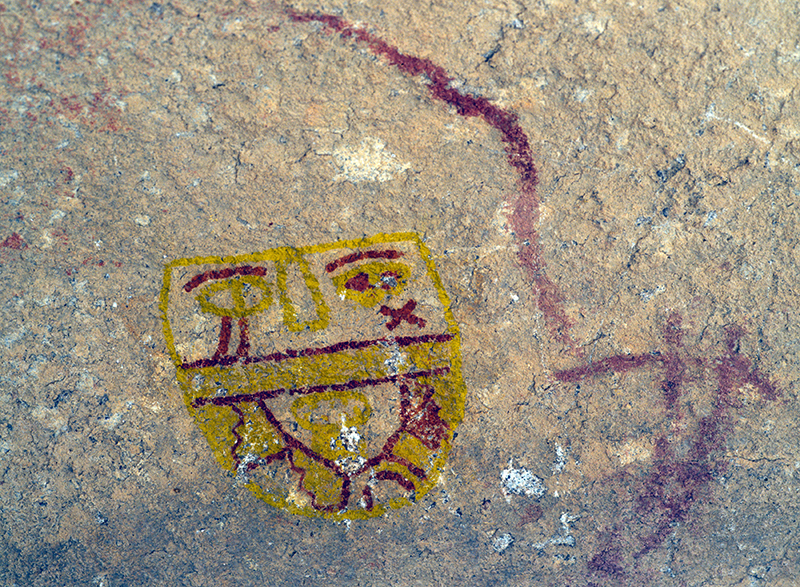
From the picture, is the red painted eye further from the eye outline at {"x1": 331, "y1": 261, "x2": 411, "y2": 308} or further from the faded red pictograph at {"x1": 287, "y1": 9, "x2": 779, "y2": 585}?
the faded red pictograph at {"x1": 287, "y1": 9, "x2": 779, "y2": 585}

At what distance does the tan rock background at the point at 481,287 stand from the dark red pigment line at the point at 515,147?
33 mm

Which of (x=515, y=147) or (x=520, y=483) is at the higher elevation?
(x=515, y=147)

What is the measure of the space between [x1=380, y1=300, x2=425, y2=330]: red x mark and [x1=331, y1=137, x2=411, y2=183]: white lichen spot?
0.41 meters

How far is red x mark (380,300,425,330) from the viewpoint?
5.57 feet

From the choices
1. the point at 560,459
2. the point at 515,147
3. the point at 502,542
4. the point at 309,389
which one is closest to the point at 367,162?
the point at 515,147

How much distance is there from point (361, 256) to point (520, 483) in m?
0.87

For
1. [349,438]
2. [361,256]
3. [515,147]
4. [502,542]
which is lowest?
[502,542]

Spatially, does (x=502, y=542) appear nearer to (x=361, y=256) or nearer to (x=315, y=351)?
(x=315, y=351)

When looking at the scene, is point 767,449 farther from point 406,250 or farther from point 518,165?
point 406,250

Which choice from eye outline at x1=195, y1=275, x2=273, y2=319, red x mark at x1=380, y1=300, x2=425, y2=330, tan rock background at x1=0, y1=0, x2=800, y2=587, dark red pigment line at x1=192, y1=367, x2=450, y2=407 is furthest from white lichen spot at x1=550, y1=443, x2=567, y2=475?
eye outline at x1=195, y1=275, x2=273, y2=319

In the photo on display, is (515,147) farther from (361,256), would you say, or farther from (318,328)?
(318,328)

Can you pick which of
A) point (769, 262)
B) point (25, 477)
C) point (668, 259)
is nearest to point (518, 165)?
point (668, 259)

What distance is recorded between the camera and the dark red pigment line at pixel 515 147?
5.65 ft

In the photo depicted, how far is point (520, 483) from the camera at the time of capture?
5.71ft
